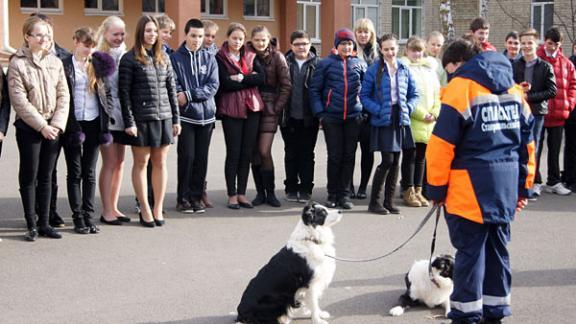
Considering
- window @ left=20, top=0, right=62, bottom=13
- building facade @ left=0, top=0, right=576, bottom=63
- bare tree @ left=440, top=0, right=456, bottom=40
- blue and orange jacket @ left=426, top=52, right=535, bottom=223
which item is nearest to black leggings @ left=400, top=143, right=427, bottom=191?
blue and orange jacket @ left=426, top=52, right=535, bottom=223

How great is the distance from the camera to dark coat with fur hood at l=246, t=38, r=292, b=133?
10.3 m

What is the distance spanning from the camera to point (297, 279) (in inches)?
228

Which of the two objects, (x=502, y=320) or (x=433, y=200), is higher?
(x=433, y=200)

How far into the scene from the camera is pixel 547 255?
26.5 ft

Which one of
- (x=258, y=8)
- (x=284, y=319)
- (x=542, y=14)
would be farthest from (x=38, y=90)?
(x=542, y=14)

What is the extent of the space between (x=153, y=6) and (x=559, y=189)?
2109 cm

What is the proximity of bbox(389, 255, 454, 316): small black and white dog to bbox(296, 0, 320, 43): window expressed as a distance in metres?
28.4

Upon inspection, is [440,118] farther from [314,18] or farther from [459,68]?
[314,18]

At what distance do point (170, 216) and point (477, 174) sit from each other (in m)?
5.20

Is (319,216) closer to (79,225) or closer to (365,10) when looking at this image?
(79,225)

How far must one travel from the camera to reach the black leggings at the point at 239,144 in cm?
1012

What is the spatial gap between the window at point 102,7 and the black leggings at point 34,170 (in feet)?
67.5

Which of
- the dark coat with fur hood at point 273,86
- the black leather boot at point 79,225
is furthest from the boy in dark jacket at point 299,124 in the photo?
the black leather boot at point 79,225

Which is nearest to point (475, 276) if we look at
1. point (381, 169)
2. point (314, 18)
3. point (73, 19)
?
point (381, 169)
